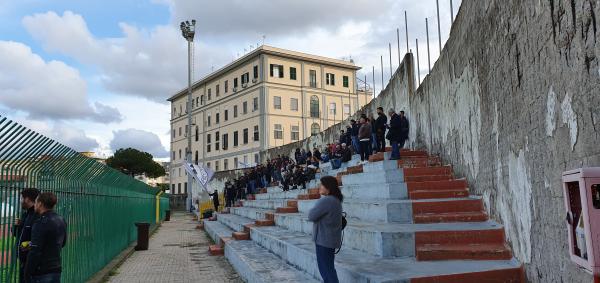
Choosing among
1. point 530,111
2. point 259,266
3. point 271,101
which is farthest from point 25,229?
point 271,101

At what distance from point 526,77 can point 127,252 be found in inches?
483

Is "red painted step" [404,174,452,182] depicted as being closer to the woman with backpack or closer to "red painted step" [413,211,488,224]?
"red painted step" [413,211,488,224]

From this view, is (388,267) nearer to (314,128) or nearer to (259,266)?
(259,266)

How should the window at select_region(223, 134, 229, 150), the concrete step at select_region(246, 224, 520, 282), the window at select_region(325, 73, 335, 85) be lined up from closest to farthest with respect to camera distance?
the concrete step at select_region(246, 224, 520, 282)
the window at select_region(325, 73, 335, 85)
the window at select_region(223, 134, 229, 150)

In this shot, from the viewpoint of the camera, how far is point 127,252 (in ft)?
45.5

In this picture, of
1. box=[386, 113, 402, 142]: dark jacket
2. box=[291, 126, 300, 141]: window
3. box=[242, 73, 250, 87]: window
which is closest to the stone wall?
box=[386, 113, 402, 142]: dark jacket

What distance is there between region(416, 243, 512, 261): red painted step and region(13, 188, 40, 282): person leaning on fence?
4600mm

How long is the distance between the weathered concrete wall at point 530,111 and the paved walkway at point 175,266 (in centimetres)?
559

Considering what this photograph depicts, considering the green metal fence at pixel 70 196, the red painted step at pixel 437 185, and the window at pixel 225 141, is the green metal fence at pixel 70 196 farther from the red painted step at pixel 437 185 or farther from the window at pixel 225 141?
the window at pixel 225 141

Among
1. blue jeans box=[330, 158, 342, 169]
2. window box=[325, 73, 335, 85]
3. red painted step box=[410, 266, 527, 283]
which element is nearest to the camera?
red painted step box=[410, 266, 527, 283]

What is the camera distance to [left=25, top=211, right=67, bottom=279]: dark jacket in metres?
4.85

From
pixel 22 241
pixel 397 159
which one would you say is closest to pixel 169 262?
pixel 397 159

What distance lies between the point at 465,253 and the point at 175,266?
7.85 metres

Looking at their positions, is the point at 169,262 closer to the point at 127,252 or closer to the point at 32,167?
the point at 127,252
